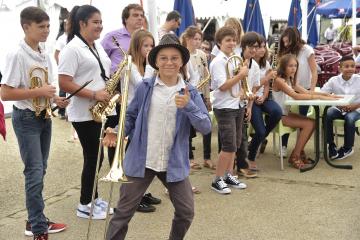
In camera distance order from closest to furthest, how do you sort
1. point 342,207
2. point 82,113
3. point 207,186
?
point 82,113, point 342,207, point 207,186

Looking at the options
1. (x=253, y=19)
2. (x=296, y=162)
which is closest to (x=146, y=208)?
(x=296, y=162)

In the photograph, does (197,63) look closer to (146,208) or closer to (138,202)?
(146,208)

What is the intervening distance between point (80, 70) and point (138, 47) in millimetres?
569

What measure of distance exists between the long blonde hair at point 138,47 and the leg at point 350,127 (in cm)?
340

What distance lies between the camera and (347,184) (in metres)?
5.54

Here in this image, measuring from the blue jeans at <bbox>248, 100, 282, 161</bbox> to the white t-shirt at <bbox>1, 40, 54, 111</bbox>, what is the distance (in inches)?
118

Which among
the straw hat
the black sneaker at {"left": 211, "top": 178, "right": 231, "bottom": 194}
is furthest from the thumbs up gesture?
the black sneaker at {"left": 211, "top": 178, "right": 231, "bottom": 194}

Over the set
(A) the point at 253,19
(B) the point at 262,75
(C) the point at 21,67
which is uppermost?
(A) the point at 253,19

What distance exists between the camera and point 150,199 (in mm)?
4859

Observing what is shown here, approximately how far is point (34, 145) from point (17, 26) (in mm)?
6843

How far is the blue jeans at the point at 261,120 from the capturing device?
19.9ft

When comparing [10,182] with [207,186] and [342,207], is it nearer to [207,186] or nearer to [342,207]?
[207,186]

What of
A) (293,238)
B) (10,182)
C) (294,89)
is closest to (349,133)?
(294,89)

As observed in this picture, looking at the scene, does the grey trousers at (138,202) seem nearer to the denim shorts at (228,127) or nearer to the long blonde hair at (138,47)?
the long blonde hair at (138,47)
